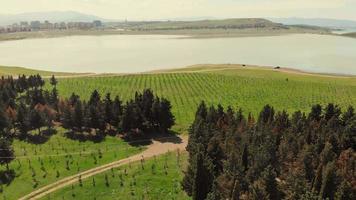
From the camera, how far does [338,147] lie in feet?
182

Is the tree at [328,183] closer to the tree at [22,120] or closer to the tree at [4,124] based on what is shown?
the tree at [22,120]

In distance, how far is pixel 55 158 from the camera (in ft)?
215

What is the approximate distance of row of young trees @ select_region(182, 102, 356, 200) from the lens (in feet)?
134

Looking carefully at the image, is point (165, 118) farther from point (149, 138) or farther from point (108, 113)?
point (108, 113)

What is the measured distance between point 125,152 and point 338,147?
110 ft

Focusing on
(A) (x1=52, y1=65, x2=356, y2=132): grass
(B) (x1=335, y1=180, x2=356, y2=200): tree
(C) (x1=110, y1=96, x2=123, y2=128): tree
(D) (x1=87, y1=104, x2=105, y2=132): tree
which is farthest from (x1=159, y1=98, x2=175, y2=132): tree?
(B) (x1=335, y1=180, x2=356, y2=200): tree

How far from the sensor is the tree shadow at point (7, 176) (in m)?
59.8

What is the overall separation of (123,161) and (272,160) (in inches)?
999

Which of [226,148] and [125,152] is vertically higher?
[226,148]

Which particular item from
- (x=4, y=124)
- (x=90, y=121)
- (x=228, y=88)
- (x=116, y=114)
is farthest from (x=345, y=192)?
(x=228, y=88)

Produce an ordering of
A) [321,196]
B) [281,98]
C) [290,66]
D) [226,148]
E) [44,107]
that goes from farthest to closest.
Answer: [290,66], [281,98], [44,107], [226,148], [321,196]

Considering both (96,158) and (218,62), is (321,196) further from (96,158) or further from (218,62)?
(218,62)

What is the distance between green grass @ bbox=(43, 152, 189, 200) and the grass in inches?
913

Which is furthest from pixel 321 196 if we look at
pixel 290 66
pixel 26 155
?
pixel 290 66
